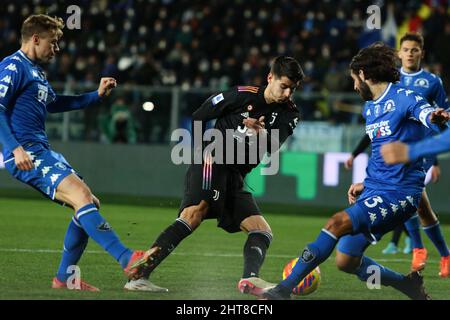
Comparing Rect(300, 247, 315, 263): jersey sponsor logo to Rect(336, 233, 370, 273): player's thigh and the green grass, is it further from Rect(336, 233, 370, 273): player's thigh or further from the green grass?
the green grass

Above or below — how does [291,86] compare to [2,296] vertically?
above

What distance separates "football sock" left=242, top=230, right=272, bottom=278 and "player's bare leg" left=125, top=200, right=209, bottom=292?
46cm

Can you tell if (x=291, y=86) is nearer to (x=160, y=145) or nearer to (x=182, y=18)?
(x=160, y=145)

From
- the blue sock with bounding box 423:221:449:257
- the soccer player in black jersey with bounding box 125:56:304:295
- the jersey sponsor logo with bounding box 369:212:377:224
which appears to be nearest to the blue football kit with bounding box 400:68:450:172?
the blue sock with bounding box 423:221:449:257

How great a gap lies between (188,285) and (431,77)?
3.89 m

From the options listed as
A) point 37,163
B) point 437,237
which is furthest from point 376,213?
point 437,237

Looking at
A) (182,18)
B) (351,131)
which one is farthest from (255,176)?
(182,18)

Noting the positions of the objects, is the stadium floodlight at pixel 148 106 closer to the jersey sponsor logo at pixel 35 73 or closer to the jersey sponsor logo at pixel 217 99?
the jersey sponsor logo at pixel 217 99

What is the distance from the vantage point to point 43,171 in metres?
7.79

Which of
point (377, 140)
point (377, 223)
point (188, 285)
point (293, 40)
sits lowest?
point (188, 285)

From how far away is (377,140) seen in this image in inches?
304

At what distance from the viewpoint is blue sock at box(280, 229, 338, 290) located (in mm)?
7352

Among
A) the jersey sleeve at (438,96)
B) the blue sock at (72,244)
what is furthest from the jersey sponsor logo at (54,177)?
the jersey sleeve at (438,96)

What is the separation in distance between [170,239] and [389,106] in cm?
198
